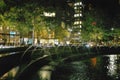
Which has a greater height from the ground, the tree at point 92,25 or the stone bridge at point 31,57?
the tree at point 92,25

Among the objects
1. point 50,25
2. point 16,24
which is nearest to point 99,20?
point 50,25

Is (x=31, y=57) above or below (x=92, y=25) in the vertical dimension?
below

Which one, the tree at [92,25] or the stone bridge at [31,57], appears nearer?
the stone bridge at [31,57]

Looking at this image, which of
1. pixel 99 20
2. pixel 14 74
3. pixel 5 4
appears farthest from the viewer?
pixel 99 20

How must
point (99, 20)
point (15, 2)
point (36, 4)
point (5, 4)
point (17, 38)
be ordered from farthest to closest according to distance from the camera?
point (17, 38) → point (99, 20) → point (36, 4) → point (15, 2) → point (5, 4)

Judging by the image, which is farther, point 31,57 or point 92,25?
point 92,25

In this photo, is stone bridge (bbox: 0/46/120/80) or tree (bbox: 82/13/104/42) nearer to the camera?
stone bridge (bbox: 0/46/120/80)

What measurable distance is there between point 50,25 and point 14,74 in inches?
663

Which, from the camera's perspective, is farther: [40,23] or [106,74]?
[106,74]

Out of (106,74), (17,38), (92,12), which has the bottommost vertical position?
(106,74)

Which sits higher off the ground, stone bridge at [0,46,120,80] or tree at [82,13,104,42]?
tree at [82,13,104,42]

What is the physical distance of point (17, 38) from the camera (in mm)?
74188

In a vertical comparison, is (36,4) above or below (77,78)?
above

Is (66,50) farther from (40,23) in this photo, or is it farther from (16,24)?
(16,24)
